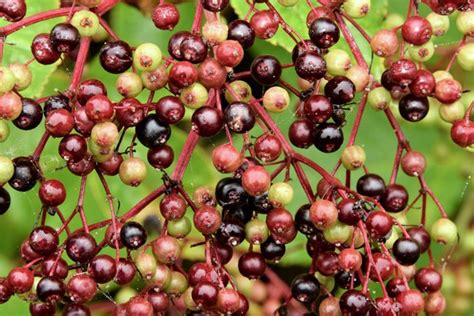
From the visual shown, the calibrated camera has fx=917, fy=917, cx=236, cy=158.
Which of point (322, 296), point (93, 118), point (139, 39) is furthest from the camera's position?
point (139, 39)

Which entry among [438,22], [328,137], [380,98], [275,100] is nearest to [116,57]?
[275,100]

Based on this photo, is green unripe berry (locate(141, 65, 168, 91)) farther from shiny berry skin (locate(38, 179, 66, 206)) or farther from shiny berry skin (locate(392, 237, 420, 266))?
shiny berry skin (locate(392, 237, 420, 266))

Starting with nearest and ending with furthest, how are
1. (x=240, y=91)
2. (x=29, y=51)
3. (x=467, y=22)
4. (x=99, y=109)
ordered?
(x=99, y=109)
(x=240, y=91)
(x=467, y=22)
(x=29, y=51)

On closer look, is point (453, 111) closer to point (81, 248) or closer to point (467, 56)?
point (467, 56)

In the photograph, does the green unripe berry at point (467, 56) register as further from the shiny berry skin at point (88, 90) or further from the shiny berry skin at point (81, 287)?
the shiny berry skin at point (81, 287)

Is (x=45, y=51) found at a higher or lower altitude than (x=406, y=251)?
higher

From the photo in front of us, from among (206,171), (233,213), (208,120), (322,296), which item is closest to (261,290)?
(206,171)

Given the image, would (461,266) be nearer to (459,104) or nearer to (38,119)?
(459,104)
